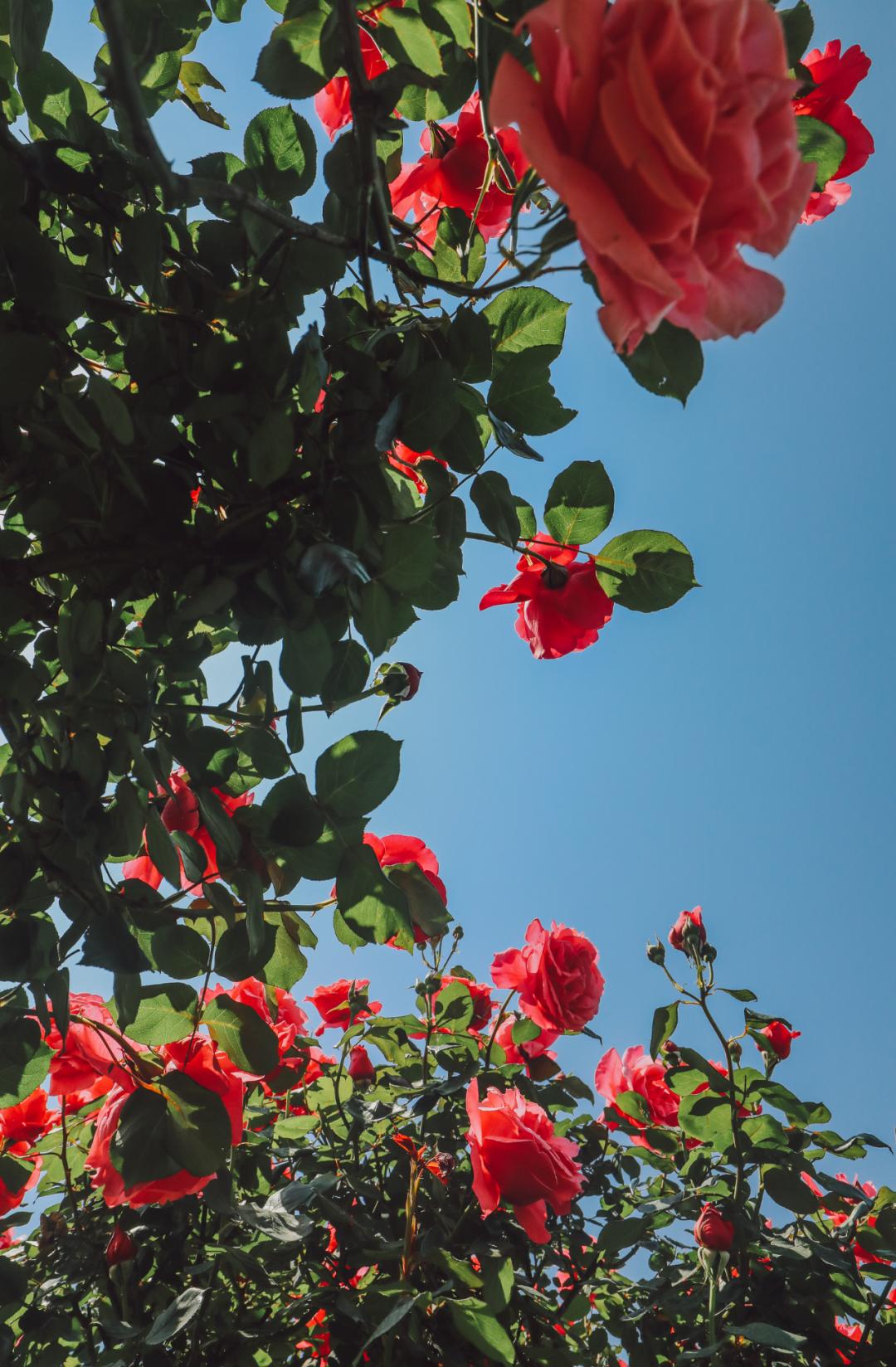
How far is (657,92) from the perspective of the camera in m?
0.39

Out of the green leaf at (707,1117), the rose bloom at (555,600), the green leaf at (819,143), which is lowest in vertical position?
the green leaf at (707,1117)

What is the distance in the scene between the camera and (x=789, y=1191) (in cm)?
148

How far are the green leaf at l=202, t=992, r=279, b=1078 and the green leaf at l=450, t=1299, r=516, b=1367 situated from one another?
1.41 ft

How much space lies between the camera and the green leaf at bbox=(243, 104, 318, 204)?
33.1 inches

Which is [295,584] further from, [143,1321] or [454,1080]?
[143,1321]

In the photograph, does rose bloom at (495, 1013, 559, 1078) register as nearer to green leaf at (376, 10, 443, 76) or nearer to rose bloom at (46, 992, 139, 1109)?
rose bloom at (46, 992, 139, 1109)

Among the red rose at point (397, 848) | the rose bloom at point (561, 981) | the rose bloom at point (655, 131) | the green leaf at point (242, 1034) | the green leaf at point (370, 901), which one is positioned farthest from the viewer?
the rose bloom at point (561, 981)

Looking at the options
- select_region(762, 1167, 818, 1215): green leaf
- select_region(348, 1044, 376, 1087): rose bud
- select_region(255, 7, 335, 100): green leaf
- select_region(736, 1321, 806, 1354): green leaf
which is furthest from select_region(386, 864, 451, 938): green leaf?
select_region(348, 1044, 376, 1087): rose bud

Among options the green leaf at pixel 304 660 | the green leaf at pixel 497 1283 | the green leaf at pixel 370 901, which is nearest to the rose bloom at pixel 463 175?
the green leaf at pixel 304 660

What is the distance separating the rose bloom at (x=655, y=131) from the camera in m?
0.38

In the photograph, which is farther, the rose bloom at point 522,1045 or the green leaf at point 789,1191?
the rose bloom at point 522,1045

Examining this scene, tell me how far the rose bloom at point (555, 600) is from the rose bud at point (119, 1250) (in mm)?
1125

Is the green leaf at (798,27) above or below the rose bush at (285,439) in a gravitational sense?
above

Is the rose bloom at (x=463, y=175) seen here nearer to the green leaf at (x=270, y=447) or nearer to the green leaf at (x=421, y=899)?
the green leaf at (x=270, y=447)
